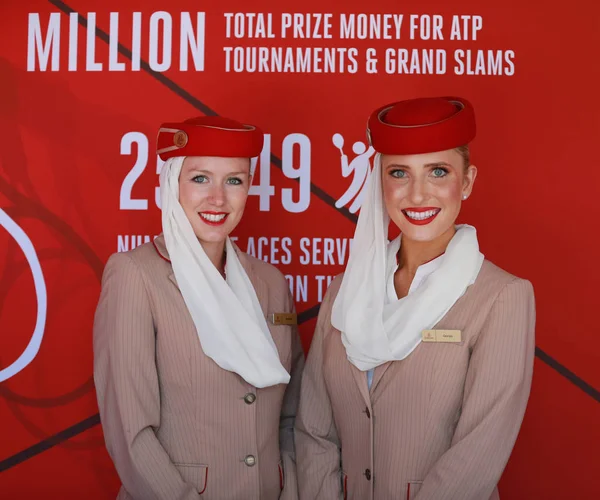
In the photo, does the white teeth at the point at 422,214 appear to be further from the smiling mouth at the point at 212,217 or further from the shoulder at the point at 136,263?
the shoulder at the point at 136,263

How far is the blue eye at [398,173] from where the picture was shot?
8.29 ft

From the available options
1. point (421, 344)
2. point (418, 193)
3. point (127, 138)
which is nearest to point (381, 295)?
point (421, 344)

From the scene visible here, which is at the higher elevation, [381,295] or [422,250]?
[422,250]

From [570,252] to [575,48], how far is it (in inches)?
32.5

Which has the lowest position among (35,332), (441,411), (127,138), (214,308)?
(441,411)

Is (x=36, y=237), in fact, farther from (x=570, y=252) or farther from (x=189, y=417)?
(x=570, y=252)

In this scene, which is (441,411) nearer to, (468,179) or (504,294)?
(504,294)

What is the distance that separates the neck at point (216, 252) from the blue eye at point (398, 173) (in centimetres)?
64

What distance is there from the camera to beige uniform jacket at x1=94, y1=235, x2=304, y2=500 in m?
2.44

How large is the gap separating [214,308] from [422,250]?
2.21 feet

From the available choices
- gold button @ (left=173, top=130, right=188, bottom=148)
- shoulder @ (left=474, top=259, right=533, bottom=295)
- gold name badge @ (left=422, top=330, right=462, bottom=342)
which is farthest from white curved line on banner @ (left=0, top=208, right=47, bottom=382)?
shoulder @ (left=474, top=259, right=533, bottom=295)

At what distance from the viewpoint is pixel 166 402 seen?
2.53 meters

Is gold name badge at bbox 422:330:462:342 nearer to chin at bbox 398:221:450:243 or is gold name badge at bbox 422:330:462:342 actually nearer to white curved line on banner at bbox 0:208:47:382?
chin at bbox 398:221:450:243

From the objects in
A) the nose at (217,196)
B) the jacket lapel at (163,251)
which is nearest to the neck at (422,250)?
the nose at (217,196)
